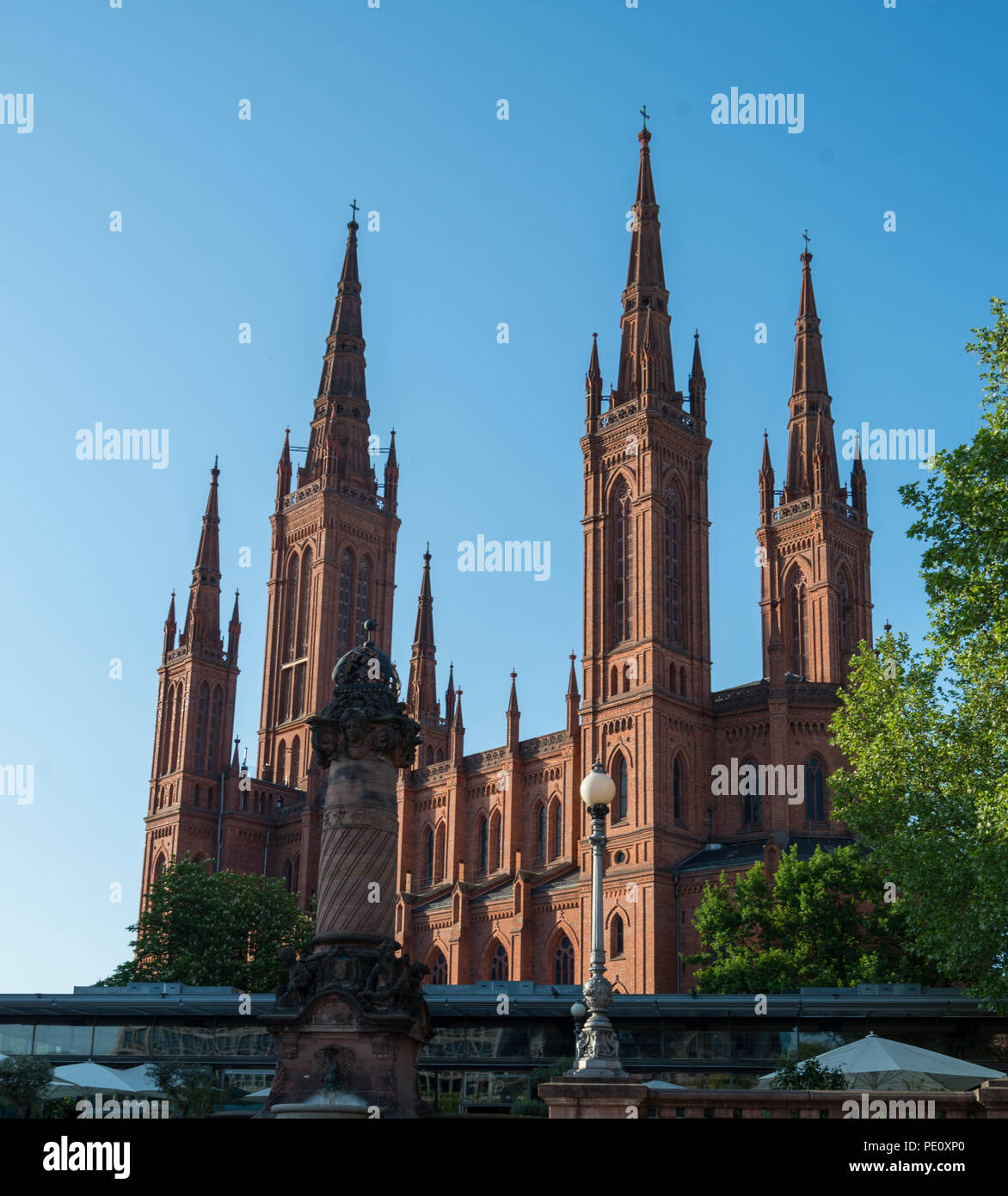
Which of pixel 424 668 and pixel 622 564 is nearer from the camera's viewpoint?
pixel 622 564

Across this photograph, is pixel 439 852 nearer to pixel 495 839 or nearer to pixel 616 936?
pixel 495 839

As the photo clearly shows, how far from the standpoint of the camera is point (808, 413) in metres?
87.5

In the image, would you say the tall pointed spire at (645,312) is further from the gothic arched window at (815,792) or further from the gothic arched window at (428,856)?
the gothic arched window at (428,856)

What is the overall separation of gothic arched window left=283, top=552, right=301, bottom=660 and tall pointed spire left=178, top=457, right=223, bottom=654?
4646 millimetres

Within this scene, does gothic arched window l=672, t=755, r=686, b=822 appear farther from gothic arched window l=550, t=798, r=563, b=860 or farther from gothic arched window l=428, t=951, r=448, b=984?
gothic arched window l=428, t=951, r=448, b=984

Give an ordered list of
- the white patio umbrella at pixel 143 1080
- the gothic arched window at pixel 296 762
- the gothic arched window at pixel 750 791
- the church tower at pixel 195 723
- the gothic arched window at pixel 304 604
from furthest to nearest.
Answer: the gothic arched window at pixel 304 604 → the gothic arched window at pixel 296 762 → the church tower at pixel 195 723 → the gothic arched window at pixel 750 791 → the white patio umbrella at pixel 143 1080

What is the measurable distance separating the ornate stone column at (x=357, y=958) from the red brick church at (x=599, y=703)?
4322cm

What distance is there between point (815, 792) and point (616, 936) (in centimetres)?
1181

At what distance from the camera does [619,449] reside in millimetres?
74312

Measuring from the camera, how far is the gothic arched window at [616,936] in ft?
217

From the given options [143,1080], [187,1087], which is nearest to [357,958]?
[187,1087]

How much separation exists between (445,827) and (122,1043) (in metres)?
42.3

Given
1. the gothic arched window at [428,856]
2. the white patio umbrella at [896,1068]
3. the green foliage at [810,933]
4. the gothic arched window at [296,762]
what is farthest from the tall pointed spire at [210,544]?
the white patio umbrella at [896,1068]
